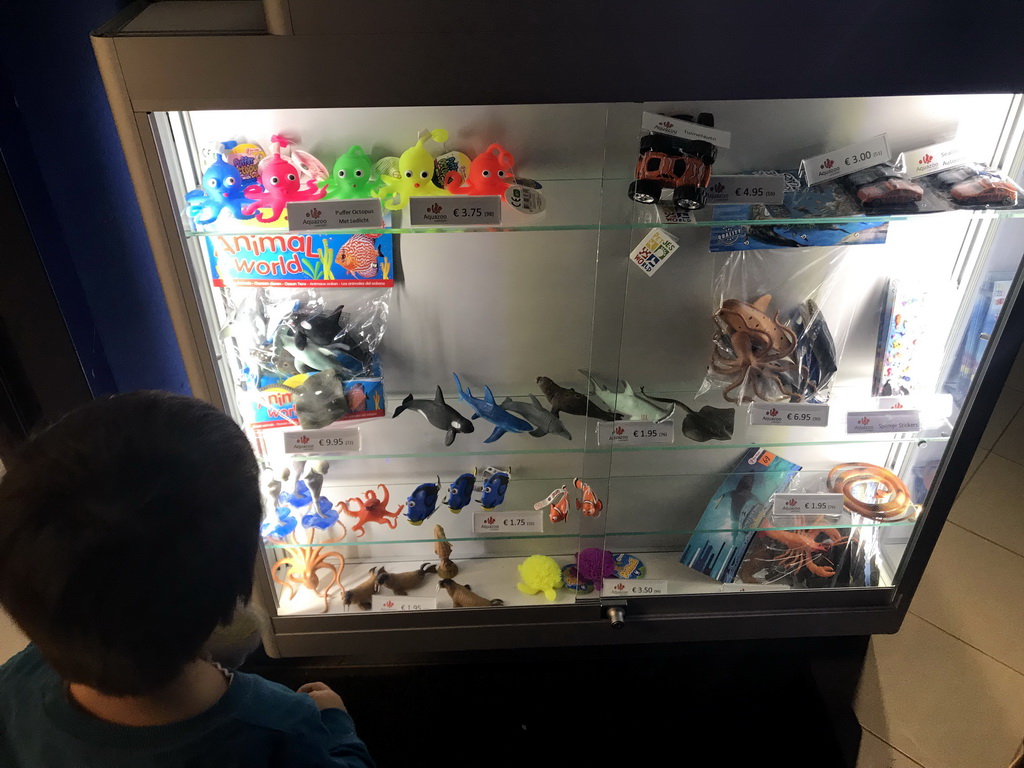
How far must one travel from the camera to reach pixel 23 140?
1.23 meters

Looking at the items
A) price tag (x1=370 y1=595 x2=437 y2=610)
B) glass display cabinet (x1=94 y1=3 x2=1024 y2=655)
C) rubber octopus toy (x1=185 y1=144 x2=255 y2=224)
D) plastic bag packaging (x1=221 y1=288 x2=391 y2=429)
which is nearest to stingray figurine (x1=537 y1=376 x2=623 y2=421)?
glass display cabinet (x1=94 y1=3 x2=1024 y2=655)

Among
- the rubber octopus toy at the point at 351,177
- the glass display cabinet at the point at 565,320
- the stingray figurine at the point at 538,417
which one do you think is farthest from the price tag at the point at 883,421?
the rubber octopus toy at the point at 351,177

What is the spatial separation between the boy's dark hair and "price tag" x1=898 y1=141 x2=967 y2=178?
1274mm

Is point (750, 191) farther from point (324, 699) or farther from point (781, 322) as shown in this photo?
point (324, 699)

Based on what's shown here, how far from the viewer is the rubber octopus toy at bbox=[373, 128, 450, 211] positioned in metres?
1.22

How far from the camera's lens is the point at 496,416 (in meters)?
1.53

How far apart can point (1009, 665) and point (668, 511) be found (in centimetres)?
107

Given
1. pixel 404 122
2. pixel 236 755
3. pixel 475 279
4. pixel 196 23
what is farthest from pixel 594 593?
pixel 196 23

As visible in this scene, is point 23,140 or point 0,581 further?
point 23,140

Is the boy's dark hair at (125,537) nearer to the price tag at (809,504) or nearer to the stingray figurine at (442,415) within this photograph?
the stingray figurine at (442,415)

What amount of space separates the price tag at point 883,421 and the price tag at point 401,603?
107 cm

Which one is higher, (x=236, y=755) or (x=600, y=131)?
(x=600, y=131)

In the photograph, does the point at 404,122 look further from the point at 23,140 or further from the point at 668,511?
the point at 668,511

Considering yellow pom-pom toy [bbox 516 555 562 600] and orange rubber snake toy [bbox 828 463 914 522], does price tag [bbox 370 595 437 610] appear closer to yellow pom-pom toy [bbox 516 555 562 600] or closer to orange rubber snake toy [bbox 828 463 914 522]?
yellow pom-pom toy [bbox 516 555 562 600]
